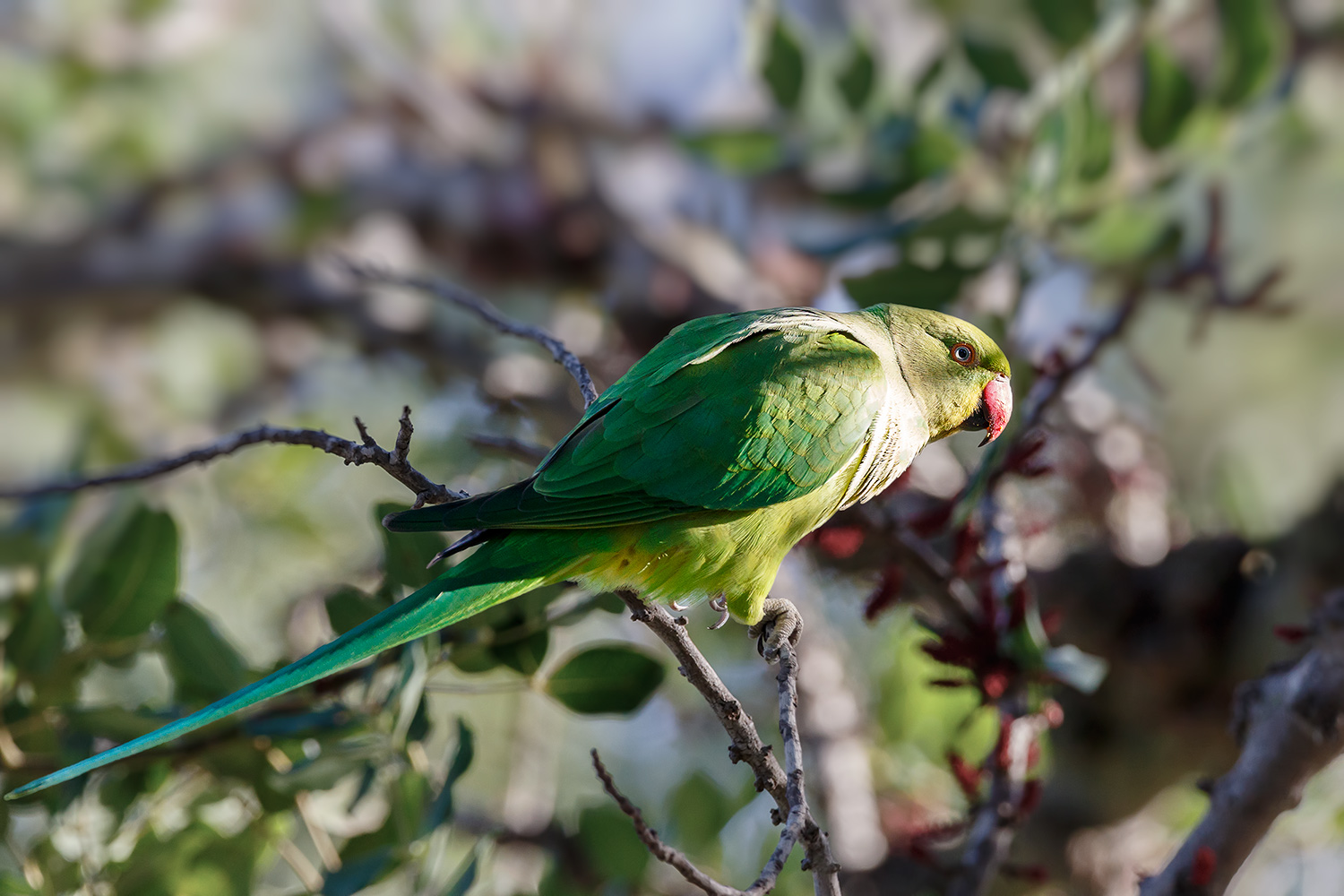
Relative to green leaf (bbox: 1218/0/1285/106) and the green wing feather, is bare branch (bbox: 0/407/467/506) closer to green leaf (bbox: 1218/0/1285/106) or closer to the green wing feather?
the green wing feather

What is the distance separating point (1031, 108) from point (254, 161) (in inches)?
139

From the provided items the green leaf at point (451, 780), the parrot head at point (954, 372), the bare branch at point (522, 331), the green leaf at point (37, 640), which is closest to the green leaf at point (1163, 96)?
the parrot head at point (954, 372)

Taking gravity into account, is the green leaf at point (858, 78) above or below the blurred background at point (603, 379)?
above

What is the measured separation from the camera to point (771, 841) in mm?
2988

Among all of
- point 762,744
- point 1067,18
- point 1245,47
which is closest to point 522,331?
point 762,744

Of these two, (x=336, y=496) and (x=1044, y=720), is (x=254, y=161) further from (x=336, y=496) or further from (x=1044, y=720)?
(x=1044, y=720)

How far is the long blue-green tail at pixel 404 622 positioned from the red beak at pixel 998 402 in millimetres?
1057

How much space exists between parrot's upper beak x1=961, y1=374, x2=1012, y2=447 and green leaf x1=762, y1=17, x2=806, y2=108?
4.29 ft

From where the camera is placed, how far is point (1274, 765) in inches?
78.4

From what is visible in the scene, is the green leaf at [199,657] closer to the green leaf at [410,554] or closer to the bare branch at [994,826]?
the green leaf at [410,554]

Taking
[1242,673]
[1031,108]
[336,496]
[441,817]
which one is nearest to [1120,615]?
[1242,673]

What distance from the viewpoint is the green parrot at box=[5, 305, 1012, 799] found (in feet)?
6.00

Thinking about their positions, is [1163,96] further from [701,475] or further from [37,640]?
[37,640]

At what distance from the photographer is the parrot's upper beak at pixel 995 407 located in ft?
7.75
